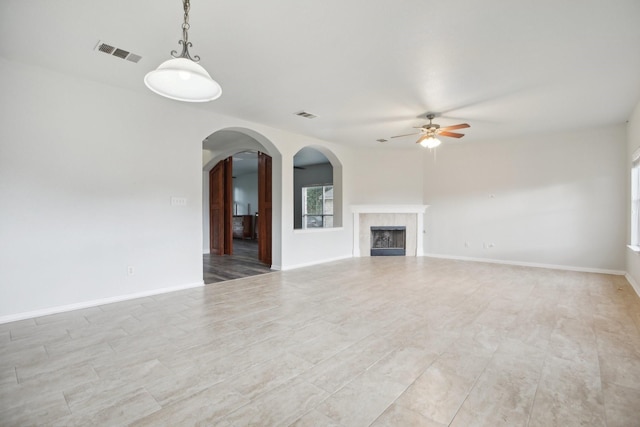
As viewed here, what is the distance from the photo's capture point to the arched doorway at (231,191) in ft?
20.3

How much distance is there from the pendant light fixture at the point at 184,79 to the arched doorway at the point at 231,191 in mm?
3635

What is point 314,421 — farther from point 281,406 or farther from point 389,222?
point 389,222

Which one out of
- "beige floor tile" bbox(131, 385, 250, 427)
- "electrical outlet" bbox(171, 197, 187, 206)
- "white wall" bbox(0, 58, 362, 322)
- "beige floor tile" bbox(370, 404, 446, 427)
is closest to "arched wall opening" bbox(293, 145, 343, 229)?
"electrical outlet" bbox(171, 197, 187, 206)

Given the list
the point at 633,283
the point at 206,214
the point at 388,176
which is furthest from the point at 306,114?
the point at 633,283

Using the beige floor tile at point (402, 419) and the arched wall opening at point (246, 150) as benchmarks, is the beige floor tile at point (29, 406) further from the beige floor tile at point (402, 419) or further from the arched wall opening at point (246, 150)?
the arched wall opening at point (246, 150)

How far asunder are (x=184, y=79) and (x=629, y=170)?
22.8ft

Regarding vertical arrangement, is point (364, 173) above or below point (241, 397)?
above

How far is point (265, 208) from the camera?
699cm

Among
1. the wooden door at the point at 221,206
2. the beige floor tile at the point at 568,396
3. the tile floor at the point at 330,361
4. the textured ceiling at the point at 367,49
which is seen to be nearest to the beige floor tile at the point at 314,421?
the tile floor at the point at 330,361

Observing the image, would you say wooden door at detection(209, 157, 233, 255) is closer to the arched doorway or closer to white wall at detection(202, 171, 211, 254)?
the arched doorway

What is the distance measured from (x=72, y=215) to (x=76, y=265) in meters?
0.59

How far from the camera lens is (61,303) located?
3.54 metres

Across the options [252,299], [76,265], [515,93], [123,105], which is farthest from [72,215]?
[515,93]

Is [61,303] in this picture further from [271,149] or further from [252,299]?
[271,149]
